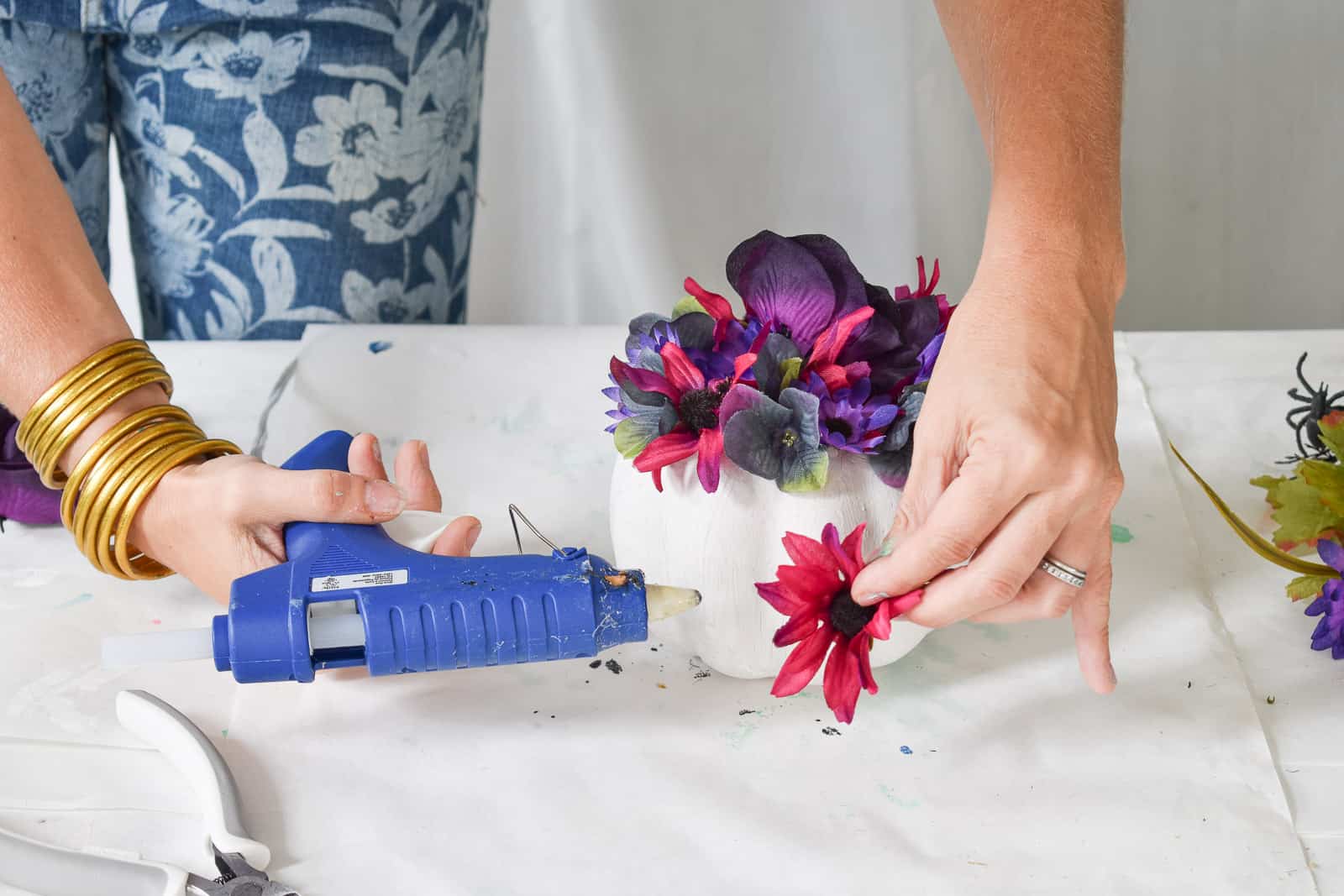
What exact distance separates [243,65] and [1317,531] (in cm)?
80

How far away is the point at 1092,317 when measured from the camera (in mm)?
568

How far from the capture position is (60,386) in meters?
0.63

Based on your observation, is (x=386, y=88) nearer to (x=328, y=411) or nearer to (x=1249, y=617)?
(x=328, y=411)

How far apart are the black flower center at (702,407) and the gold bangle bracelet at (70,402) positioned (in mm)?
309

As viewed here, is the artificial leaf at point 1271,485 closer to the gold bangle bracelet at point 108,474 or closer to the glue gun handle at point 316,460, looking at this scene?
the glue gun handle at point 316,460

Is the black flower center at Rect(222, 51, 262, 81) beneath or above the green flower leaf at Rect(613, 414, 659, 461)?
above

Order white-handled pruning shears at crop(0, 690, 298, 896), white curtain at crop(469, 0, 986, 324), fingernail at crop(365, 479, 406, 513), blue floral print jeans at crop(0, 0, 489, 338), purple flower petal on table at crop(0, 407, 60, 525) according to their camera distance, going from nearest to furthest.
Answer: white-handled pruning shears at crop(0, 690, 298, 896) → fingernail at crop(365, 479, 406, 513) → purple flower petal on table at crop(0, 407, 60, 525) → blue floral print jeans at crop(0, 0, 489, 338) → white curtain at crop(469, 0, 986, 324)

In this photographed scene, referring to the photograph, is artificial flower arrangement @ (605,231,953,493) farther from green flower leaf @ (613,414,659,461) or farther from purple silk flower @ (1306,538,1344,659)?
purple silk flower @ (1306,538,1344,659)

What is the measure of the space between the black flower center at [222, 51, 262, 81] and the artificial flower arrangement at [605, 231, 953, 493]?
1.53 feet

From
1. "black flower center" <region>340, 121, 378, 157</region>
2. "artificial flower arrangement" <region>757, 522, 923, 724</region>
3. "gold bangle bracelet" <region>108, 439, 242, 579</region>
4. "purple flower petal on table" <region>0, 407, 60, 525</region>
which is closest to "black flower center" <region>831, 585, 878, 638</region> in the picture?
"artificial flower arrangement" <region>757, 522, 923, 724</region>

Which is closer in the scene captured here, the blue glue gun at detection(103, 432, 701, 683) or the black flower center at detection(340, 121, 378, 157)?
the blue glue gun at detection(103, 432, 701, 683)

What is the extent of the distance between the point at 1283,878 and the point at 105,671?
0.60 metres

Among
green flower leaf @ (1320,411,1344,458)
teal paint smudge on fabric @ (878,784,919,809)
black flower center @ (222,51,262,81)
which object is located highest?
black flower center @ (222,51,262,81)

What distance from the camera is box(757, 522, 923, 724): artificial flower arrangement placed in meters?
0.54
